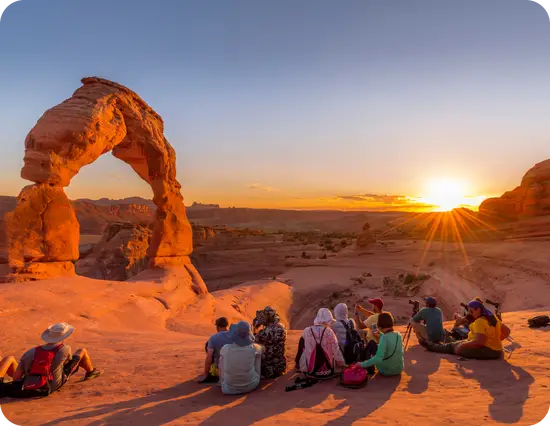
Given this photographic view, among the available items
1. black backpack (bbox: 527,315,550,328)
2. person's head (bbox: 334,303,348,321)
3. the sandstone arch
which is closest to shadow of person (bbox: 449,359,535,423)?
person's head (bbox: 334,303,348,321)

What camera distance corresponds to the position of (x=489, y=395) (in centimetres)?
519

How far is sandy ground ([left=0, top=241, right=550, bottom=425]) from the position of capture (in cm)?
466

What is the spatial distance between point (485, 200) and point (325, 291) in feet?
72.8

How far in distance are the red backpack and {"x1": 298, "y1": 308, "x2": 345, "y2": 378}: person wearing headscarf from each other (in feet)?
12.7

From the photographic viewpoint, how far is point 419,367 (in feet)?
21.2

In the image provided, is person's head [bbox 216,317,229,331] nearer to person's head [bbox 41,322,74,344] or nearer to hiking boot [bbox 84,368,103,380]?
hiking boot [bbox 84,368,103,380]

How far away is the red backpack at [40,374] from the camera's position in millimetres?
5322

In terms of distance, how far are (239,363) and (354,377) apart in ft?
5.66

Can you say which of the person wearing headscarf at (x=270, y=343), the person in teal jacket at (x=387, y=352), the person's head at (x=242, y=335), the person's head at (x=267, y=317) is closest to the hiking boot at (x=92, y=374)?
the person's head at (x=242, y=335)

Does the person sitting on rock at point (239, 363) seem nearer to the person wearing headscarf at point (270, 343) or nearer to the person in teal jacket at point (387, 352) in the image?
the person wearing headscarf at point (270, 343)

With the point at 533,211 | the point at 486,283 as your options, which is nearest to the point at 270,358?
the point at 486,283

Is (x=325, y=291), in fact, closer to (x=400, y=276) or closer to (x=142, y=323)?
(x=400, y=276)

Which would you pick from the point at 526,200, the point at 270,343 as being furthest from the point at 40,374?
the point at 526,200

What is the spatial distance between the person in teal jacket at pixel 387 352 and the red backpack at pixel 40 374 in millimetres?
4660
